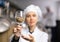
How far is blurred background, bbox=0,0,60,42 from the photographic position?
90 centimetres

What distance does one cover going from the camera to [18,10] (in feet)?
2.91

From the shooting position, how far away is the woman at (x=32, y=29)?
0.86m

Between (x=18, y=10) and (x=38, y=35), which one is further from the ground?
(x=18, y=10)

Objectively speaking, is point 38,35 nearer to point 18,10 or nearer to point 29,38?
point 29,38

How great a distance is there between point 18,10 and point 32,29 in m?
0.14

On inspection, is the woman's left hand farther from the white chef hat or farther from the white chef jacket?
the white chef hat

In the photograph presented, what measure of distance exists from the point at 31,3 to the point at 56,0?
16 cm

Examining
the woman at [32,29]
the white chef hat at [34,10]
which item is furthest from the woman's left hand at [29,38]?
the white chef hat at [34,10]

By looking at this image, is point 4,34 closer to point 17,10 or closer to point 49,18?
point 17,10

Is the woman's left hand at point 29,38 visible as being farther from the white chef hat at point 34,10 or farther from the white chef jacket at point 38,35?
the white chef hat at point 34,10

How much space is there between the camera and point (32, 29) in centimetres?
89

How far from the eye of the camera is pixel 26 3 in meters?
0.92

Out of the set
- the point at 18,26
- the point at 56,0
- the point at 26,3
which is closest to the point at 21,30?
the point at 18,26

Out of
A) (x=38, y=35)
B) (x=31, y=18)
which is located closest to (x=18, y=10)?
(x=31, y=18)
